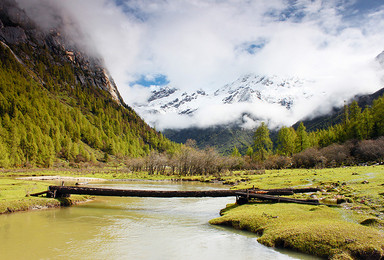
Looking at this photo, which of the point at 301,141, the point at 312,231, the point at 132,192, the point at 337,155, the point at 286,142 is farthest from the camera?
the point at 286,142

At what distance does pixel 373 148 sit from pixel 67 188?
8776 centimetres

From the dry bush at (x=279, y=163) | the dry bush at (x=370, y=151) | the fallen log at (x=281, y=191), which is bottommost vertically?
the fallen log at (x=281, y=191)

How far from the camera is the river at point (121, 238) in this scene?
1482 centimetres

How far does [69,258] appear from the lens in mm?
14125

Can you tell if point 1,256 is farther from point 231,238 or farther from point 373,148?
point 373,148

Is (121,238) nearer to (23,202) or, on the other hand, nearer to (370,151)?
(23,202)

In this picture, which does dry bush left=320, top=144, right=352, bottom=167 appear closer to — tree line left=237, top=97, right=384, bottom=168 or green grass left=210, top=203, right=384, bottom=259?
tree line left=237, top=97, right=384, bottom=168

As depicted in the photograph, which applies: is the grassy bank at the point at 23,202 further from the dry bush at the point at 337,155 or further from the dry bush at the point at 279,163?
the dry bush at the point at 279,163

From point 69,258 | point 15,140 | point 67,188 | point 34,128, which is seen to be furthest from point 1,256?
point 34,128

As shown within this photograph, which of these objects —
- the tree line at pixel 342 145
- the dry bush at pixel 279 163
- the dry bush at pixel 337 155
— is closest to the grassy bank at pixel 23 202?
the tree line at pixel 342 145

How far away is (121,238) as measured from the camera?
60.2ft

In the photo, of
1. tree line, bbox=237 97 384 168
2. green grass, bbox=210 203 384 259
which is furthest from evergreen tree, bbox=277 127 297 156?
green grass, bbox=210 203 384 259

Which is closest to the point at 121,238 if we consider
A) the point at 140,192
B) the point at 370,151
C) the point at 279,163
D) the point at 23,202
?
the point at 140,192

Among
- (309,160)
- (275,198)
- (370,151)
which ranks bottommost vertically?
(275,198)
